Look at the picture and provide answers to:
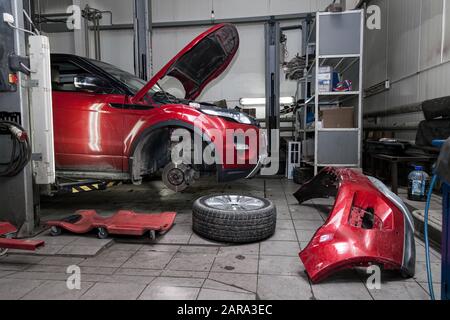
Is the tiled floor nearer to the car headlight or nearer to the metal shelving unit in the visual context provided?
the car headlight

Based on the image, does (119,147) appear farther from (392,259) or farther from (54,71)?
(392,259)

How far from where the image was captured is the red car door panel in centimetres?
322

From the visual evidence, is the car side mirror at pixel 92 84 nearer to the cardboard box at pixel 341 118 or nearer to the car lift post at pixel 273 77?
the cardboard box at pixel 341 118

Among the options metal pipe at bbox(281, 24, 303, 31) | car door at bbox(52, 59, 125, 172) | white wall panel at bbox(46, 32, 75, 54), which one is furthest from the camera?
white wall panel at bbox(46, 32, 75, 54)

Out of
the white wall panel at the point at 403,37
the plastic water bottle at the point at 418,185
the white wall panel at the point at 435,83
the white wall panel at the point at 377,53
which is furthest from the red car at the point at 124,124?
the white wall panel at the point at 377,53

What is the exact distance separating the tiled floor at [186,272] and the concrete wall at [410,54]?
2.60 meters

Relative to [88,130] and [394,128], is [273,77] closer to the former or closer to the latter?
[394,128]

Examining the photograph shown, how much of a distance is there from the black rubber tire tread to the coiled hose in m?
1.61

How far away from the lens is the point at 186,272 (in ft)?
6.57

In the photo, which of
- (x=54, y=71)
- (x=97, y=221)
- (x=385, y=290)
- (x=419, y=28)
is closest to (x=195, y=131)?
(x=97, y=221)

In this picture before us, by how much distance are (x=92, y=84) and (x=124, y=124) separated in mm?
522

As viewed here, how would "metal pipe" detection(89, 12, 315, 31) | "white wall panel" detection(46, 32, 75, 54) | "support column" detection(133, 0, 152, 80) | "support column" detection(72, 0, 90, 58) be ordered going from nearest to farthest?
"support column" detection(133, 0, 152, 80), "metal pipe" detection(89, 12, 315, 31), "support column" detection(72, 0, 90, 58), "white wall panel" detection(46, 32, 75, 54)

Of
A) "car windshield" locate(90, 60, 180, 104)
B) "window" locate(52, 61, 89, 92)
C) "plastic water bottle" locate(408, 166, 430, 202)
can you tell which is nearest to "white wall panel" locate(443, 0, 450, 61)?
"plastic water bottle" locate(408, 166, 430, 202)

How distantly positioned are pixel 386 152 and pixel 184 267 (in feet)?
12.2
